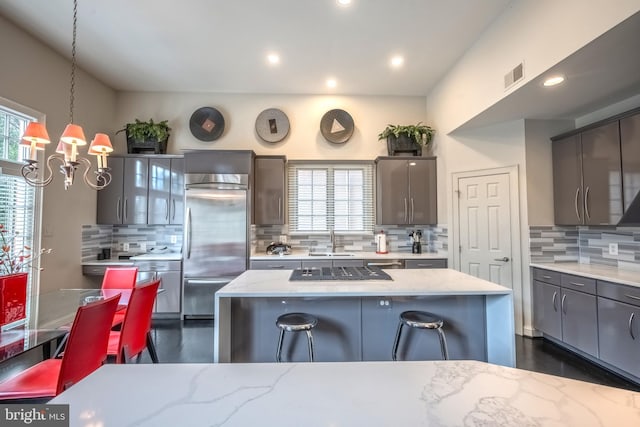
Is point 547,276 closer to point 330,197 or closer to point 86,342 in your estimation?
point 330,197

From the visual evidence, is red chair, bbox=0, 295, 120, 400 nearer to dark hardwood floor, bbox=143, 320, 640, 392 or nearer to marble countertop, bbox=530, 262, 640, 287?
dark hardwood floor, bbox=143, 320, 640, 392

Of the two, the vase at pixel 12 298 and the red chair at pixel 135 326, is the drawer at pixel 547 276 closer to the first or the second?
the red chair at pixel 135 326

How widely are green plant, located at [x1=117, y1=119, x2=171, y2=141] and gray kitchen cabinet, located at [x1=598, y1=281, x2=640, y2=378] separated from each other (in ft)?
17.5

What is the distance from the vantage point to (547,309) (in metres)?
3.08

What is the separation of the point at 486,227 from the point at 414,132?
64.8 inches

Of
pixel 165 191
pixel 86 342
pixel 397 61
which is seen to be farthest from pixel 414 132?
pixel 86 342

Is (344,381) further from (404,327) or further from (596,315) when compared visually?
(596,315)

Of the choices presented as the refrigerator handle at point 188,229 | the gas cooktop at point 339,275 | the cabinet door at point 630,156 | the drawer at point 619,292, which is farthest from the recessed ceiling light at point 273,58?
the drawer at point 619,292

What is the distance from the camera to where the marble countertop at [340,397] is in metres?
0.66

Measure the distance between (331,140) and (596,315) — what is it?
3.59 metres

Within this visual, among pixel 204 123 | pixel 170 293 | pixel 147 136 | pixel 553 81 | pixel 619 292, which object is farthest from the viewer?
pixel 204 123

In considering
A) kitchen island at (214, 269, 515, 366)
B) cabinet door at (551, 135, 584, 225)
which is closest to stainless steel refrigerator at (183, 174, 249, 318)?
kitchen island at (214, 269, 515, 366)

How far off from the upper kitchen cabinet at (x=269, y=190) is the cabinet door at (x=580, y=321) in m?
3.38

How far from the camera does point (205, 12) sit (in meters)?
2.72
